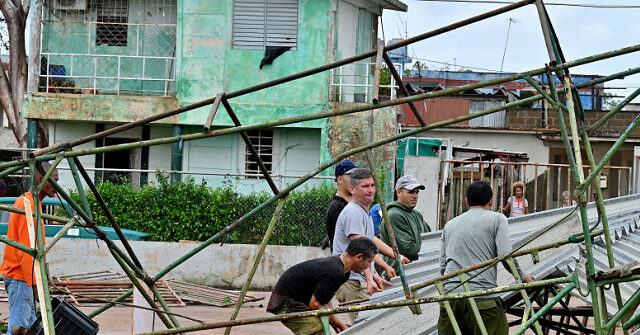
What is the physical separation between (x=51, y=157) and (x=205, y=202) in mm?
10236

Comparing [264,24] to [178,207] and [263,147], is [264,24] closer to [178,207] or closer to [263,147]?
[263,147]

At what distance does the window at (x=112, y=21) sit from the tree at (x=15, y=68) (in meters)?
2.09

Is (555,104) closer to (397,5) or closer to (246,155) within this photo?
(246,155)

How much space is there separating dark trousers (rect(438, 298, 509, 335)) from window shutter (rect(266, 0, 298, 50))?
14.0m

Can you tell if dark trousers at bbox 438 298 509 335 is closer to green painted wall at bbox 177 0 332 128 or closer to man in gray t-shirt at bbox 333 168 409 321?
man in gray t-shirt at bbox 333 168 409 321

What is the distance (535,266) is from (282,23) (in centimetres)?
1391

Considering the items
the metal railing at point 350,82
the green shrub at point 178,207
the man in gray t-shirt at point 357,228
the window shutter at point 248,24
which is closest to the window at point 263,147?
the metal railing at point 350,82

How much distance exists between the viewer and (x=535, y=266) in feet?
21.3

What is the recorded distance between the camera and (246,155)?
20.4 m

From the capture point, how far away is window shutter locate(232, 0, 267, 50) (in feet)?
63.7

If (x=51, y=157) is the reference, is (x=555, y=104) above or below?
above

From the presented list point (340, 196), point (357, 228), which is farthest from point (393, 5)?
point (357, 228)

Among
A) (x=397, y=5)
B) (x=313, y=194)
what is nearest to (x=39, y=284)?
(x=313, y=194)

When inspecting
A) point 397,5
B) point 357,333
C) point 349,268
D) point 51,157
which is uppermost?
point 397,5
